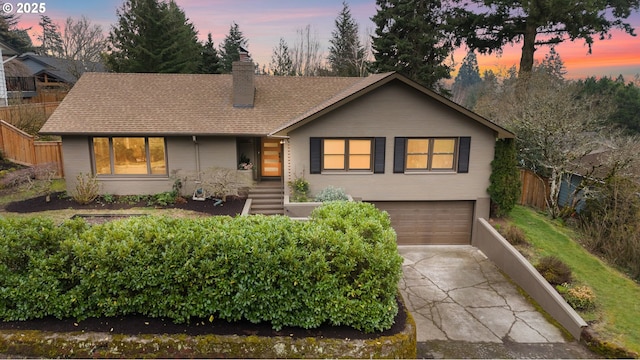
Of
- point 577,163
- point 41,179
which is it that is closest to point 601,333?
point 577,163

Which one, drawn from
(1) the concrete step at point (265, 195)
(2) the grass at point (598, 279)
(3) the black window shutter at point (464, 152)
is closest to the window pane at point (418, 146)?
(3) the black window shutter at point (464, 152)

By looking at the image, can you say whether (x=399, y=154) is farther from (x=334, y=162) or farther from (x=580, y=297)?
(x=580, y=297)

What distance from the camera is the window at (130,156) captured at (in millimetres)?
15836

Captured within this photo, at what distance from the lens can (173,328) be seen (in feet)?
19.8

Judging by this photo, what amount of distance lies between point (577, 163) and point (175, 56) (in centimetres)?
2791

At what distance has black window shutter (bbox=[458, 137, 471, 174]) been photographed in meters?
14.2

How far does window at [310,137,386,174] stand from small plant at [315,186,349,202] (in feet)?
2.63

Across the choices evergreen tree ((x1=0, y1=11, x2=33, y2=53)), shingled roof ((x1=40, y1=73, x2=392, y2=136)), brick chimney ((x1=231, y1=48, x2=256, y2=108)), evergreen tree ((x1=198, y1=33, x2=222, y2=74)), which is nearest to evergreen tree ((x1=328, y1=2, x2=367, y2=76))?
evergreen tree ((x1=198, y1=33, x2=222, y2=74))

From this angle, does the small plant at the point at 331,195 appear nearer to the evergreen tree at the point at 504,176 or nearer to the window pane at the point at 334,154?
the window pane at the point at 334,154

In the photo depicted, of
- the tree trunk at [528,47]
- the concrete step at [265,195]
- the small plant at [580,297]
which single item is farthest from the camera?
the tree trunk at [528,47]

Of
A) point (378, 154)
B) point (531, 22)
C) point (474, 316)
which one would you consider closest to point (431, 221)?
point (378, 154)

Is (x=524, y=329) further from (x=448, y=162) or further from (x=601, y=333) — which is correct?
(x=448, y=162)

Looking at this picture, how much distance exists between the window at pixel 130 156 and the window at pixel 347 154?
6.47 meters

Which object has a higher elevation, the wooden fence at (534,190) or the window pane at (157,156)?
the window pane at (157,156)
